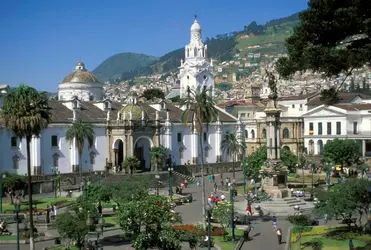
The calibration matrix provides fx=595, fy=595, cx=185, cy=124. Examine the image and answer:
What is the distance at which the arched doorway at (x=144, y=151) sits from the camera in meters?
64.2

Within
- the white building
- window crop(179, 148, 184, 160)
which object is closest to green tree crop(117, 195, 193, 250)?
window crop(179, 148, 184, 160)

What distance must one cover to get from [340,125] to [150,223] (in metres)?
57.6

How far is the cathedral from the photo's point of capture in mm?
56031

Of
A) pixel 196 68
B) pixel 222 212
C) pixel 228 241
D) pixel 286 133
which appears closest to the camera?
pixel 228 241

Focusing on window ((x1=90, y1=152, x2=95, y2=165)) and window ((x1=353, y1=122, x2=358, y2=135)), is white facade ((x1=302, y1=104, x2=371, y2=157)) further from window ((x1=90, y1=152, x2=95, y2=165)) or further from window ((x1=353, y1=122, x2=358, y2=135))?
window ((x1=90, y1=152, x2=95, y2=165))

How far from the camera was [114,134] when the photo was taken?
204ft

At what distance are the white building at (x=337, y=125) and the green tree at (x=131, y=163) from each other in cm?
2654

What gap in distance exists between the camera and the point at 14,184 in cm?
4547

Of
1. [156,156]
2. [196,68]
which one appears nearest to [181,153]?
[156,156]

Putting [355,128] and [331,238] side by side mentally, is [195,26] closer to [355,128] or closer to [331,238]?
[355,128]

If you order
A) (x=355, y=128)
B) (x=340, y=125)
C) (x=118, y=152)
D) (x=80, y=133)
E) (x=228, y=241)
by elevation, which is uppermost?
(x=340, y=125)

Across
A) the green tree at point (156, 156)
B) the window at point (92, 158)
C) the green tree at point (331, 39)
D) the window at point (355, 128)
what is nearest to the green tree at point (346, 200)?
the green tree at point (331, 39)

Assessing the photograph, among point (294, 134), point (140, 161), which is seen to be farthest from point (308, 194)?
point (294, 134)

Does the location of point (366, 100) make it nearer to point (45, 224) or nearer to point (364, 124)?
point (364, 124)
